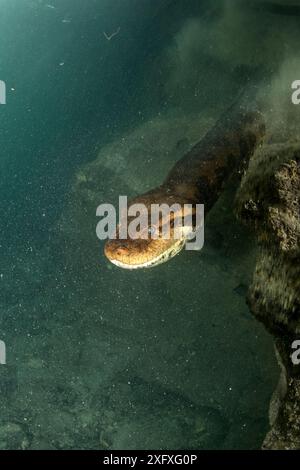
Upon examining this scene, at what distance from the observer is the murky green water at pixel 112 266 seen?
315 centimetres

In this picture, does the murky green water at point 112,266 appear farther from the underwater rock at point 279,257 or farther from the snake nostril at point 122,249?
the snake nostril at point 122,249

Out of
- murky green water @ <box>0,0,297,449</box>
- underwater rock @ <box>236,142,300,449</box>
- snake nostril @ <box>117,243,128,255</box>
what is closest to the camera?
underwater rock @ <box>236,142,300,449</box>

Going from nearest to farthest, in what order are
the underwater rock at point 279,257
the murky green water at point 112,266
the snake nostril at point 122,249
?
the underwater rock at point 279,257
the snake nostril at point 122,249
the murky green water at point 112,266

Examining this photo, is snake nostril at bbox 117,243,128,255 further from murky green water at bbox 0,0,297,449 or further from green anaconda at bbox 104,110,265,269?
murky green water at bbox 0,0,297,449

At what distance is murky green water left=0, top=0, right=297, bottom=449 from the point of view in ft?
10.3

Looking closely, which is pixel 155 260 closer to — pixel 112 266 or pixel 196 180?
pixel 196 180

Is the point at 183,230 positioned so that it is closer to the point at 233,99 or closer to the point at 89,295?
the point at 89,295

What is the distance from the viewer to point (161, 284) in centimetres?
343

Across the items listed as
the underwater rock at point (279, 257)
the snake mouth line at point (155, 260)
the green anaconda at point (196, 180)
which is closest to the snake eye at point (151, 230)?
the green anaconda at point (196, 180)

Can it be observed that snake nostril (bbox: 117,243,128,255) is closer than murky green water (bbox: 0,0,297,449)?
Yes

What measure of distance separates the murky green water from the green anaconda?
37cm

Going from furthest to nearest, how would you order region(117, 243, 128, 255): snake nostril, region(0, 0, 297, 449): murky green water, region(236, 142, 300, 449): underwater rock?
region(0, 0, 297, 449): murky green water, region(117, 243, 128, 255): snake nostril, region(236, 142, 300, 449): underwater rock

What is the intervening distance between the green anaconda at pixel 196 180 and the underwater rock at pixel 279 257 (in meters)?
0.50

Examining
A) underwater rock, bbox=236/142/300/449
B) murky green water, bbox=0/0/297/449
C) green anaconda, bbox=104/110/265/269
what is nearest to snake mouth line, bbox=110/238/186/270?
green anaconda, bbox=104/110/265/269
